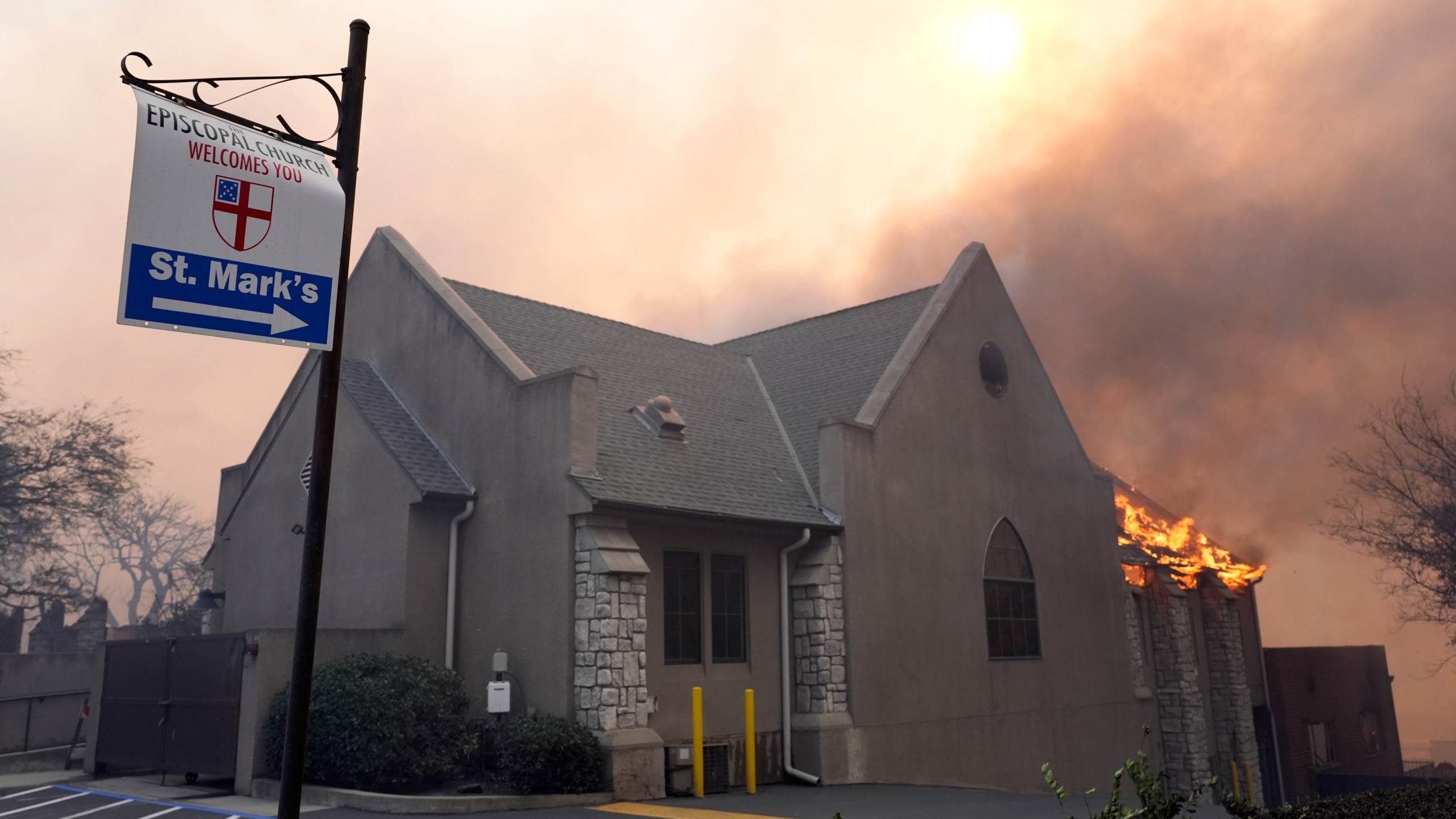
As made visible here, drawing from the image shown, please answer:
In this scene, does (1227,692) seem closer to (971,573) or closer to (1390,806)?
(971,573)

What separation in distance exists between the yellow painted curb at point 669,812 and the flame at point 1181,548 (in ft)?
60.7

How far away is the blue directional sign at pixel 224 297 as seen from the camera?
24.6ft

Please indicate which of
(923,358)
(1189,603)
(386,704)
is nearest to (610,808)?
(386,704)

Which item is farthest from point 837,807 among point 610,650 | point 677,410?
point 677,410

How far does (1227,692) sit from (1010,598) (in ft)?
39.2

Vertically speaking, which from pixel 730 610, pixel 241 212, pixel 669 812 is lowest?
pixel 669 812

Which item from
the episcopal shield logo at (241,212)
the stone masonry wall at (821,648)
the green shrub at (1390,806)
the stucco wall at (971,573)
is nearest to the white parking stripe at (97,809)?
the episcopal shield logo at (241,212)

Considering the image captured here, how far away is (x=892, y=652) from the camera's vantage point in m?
19.6

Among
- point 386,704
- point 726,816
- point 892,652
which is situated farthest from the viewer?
point 892,652

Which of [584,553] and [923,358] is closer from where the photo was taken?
[584,553]

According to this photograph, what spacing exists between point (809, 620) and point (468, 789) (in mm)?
6505

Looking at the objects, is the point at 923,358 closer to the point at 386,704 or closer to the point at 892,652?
the point at 892,652

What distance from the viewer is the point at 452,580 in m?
17.6

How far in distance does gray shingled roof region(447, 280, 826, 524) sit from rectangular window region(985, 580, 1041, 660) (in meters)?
5.27
